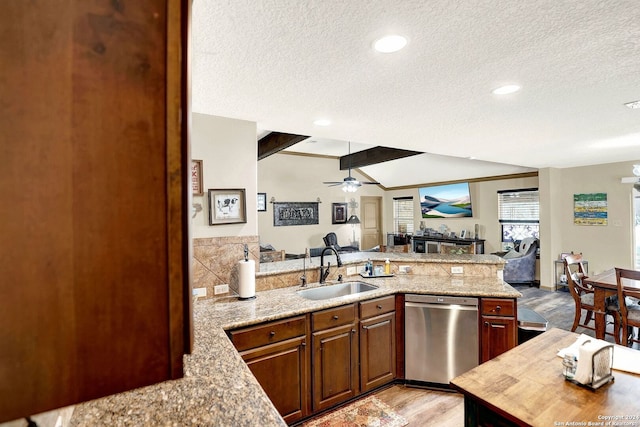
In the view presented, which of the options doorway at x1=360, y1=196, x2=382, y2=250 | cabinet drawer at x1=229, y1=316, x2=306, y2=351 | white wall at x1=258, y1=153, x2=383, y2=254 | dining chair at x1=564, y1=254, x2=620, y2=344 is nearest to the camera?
cabinet drawer at x1=229, y1=316, x2=306, y2=351

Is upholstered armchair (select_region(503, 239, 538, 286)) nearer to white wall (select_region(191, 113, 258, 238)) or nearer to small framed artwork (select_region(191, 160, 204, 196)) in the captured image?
white wall (select_region(191, 113, 258, 238))

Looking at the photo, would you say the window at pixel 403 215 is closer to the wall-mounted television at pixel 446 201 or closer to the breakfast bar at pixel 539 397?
the wall-mounted television at pixel 446 201

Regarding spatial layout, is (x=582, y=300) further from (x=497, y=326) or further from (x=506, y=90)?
(x=506, y=90)

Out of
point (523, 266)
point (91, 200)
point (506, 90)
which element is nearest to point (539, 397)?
point (91, 200)

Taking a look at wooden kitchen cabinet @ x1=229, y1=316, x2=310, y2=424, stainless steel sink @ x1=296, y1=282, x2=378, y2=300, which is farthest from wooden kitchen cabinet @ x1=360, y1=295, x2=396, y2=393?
wooden kitchen cabinet @ x1=229, y1=316, x2=310, y2=424

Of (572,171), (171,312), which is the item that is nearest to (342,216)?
(572,171)

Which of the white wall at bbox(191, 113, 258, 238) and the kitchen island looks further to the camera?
the white wall at bbox(191, 113, 258, 238)

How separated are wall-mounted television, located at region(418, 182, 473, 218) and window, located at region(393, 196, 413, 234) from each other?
578mm

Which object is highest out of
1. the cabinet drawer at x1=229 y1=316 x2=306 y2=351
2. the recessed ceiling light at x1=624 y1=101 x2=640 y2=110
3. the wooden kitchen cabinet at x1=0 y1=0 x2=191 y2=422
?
the recessed ceiling light at x1=624 y1=101 x2=640 y2=110

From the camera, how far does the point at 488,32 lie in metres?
1.40

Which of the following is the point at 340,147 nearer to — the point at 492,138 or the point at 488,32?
the point at 492,138

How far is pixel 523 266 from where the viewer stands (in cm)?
606

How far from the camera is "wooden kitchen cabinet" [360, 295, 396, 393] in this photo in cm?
253

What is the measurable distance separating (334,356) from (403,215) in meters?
7.56
